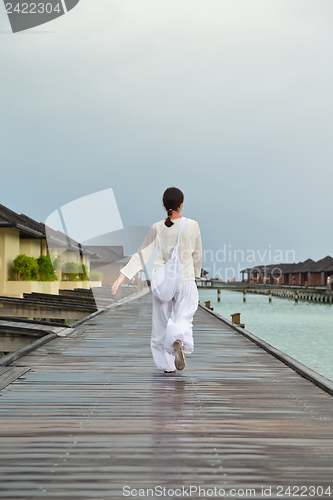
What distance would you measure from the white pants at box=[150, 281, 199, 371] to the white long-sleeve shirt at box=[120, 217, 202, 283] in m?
0.17

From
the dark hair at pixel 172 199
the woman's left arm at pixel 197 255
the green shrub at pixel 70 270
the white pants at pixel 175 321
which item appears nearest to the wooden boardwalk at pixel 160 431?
the white pants at pixel 175 321

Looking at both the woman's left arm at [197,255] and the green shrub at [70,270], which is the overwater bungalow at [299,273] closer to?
the green shrub at [70,270]

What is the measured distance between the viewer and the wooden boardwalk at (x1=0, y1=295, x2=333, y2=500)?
268 centimetres

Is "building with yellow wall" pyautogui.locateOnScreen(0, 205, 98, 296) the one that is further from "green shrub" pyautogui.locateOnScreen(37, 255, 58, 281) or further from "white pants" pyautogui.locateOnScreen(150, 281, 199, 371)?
"white pants" pyautogui.locateOnScreen(150, 281, 199, 371)

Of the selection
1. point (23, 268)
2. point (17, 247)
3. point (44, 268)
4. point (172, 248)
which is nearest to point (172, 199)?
point (172, 248)

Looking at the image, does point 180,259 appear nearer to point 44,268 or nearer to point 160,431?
point 160,431

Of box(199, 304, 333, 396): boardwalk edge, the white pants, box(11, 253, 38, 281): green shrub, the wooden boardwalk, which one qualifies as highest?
box(11, 253, 38, 281): green shrub

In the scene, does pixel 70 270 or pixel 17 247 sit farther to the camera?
pixel 70 270

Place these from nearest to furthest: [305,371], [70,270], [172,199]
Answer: [172,199] < [305,371] < [70,270]

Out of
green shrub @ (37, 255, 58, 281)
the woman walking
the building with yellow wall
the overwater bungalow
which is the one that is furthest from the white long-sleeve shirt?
the overwater bungalow

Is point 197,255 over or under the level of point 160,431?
over

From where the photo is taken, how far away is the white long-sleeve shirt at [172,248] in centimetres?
500

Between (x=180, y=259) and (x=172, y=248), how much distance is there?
14 centimetres

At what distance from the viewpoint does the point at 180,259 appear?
5.02 metres
